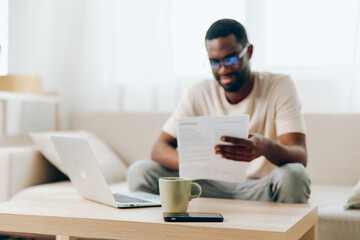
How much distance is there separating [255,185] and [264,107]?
32 cm

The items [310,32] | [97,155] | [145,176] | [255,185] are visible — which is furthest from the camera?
[310,32]

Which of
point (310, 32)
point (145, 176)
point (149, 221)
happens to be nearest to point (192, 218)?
point (149, 221)

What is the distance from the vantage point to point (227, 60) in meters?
1.83

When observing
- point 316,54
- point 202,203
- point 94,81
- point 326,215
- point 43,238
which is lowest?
point 43,238

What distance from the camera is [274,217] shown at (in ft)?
3.98

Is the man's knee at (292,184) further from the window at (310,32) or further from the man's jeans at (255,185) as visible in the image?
the window at (310,32)

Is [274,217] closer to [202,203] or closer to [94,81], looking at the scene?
[202,203]

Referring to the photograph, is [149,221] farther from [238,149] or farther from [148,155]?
[148,155]

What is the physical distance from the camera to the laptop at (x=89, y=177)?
4.42 feet

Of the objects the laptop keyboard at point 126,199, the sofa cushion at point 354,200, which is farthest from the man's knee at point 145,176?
the sofa cushion at point 354,200

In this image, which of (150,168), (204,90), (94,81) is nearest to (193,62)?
(94,81)

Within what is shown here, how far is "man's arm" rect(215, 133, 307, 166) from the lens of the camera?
1468 millimetres

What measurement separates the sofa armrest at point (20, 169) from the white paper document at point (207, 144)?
967 mm

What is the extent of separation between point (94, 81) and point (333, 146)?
145cm
